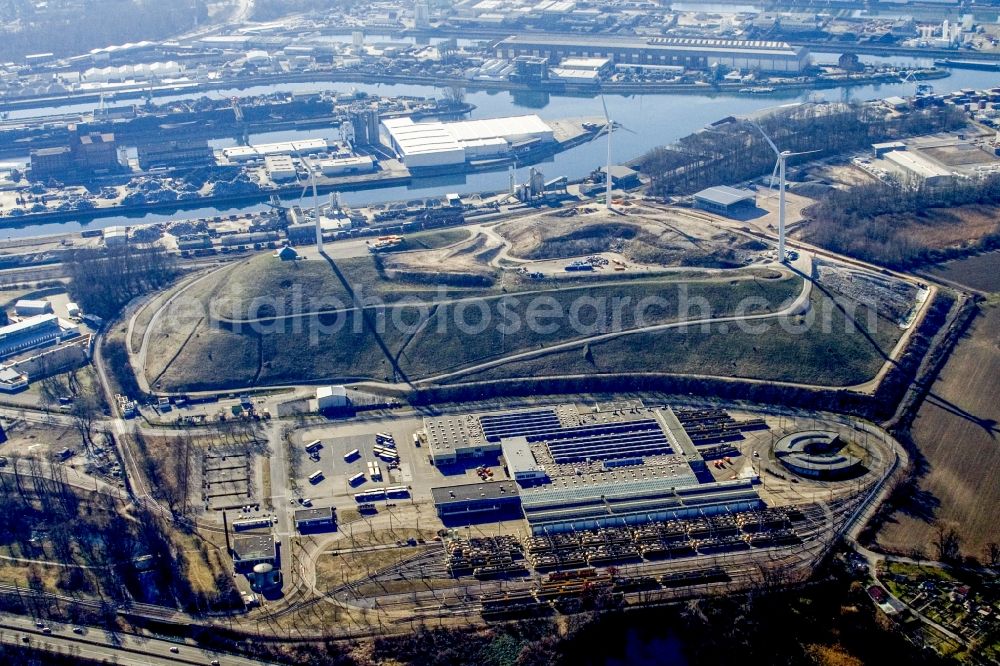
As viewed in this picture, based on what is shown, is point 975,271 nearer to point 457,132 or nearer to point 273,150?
point 457,132

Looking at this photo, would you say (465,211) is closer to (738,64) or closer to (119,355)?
(119,355)

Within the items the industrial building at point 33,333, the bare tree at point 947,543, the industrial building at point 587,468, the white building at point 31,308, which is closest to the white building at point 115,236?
the white building at point 31,308

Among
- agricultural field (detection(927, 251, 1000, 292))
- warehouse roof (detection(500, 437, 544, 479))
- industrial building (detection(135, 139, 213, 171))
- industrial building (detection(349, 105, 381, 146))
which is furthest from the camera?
industrial building (detection(349, 105, 381, 146))

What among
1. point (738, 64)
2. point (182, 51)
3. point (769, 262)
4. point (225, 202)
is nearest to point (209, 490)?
point (769, 262)

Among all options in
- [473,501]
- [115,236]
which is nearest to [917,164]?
[473,501]

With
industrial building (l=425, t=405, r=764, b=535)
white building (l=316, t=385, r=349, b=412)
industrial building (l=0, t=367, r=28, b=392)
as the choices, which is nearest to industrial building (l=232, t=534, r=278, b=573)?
industrial building (l=425, t=405, r=764, b=535)

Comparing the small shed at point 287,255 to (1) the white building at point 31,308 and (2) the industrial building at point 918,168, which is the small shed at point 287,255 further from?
(2) the industrial building at point 918,168

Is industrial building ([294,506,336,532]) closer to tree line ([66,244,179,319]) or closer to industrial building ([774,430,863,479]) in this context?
industrial building ([774,430,863,479])

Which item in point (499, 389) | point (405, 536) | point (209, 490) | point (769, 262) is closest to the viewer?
point (405, 536)
